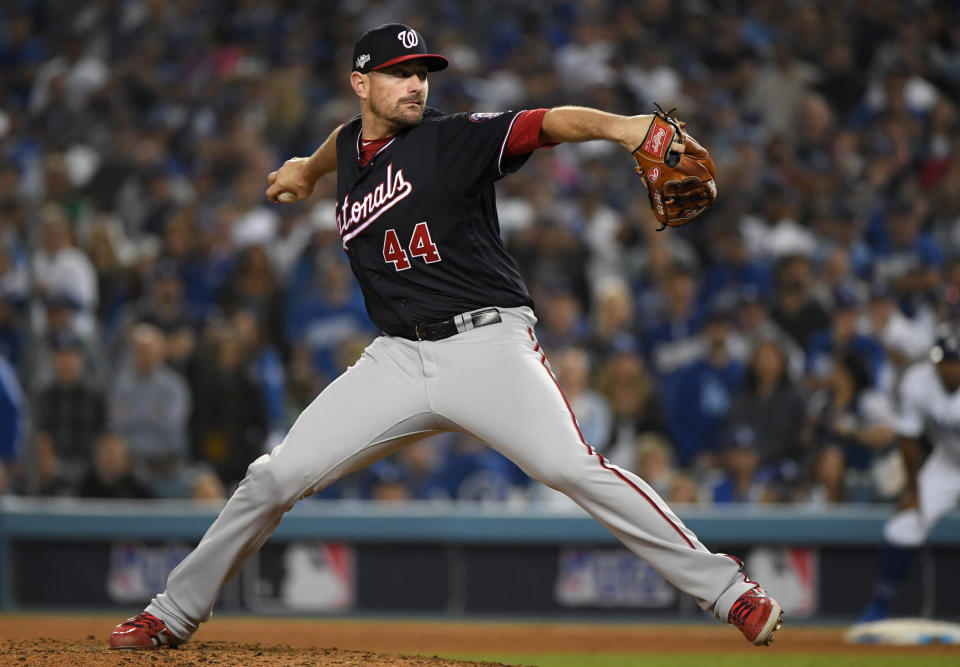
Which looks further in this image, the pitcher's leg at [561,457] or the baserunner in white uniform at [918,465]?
the baserunner in white uniform at [918,465]

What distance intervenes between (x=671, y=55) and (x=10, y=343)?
253 inches

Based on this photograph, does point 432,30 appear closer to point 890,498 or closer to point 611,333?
point 611,333

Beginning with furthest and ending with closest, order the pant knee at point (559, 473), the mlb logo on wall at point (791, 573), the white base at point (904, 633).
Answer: the mlb logo on wall at point (791, 573) → the white base at point (904, 633) → the pant knee at point (559, 473)

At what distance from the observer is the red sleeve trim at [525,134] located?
12.4ft

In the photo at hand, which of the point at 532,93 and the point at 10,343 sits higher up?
the point at 532,93

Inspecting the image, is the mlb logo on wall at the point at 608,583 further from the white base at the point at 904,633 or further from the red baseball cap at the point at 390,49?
the red baseball cap at the point at 390,49

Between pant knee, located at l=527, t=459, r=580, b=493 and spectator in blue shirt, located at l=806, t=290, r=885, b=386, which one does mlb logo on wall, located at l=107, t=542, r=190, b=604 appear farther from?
pant knee, located at l=527, t=459, r=580, b=493

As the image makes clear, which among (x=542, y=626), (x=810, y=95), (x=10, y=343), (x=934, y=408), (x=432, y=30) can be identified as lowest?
(x=542, y=626)

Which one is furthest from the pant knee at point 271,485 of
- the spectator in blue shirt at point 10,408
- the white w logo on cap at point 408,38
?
the spectator in blue shirt at point 10,408

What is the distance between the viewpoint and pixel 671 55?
11.6 meters

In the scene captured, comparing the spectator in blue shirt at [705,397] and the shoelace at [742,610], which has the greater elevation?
the spectator in blue shirt at [705,397]

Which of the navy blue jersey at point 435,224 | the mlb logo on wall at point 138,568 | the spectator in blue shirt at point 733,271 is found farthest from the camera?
the spectator in blue shirt at point 733,271

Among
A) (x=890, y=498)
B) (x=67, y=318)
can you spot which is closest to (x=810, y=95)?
(x=890, y=498)

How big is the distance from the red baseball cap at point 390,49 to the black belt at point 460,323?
0.77 metres
